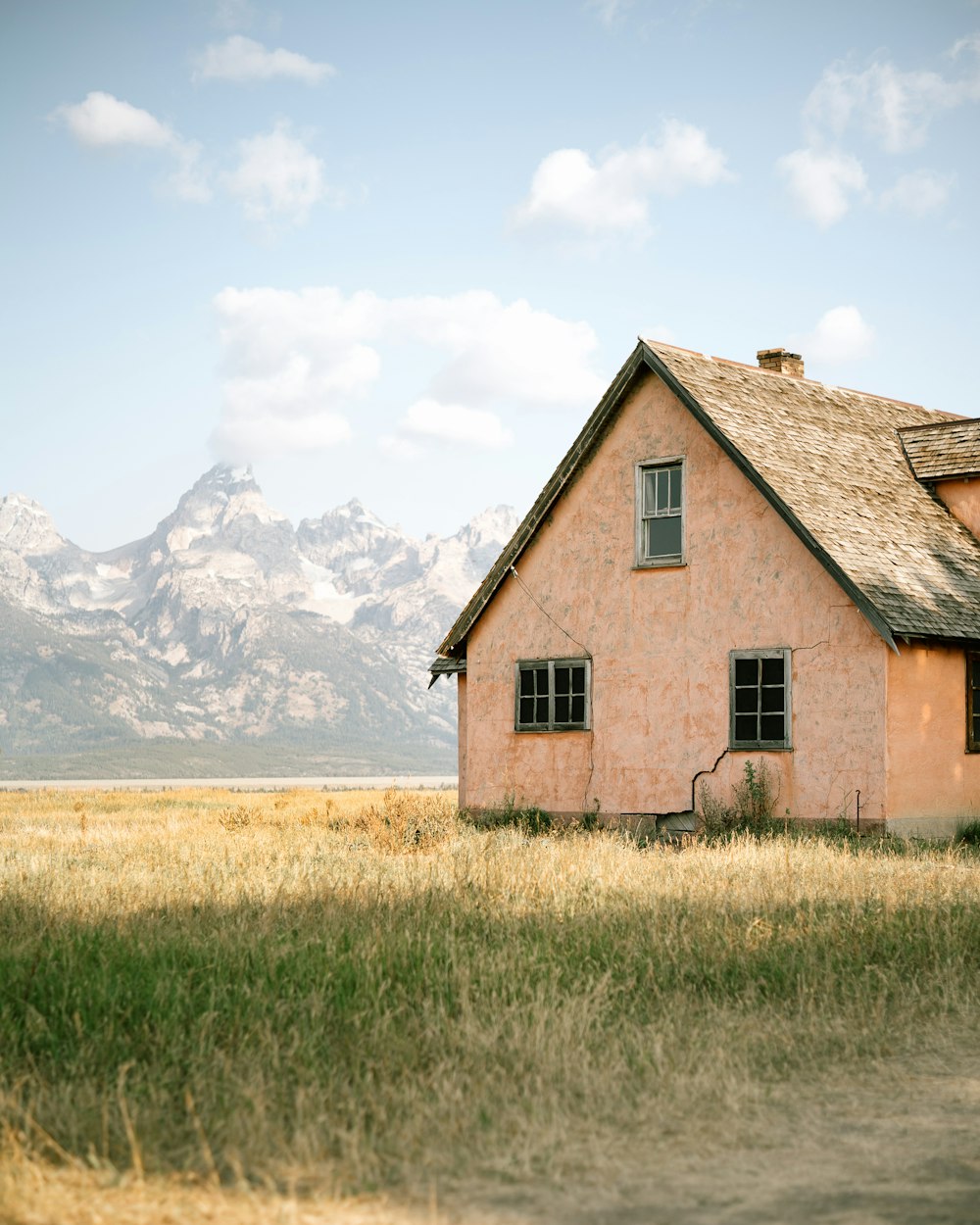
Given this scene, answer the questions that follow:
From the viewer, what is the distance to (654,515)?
909 inches

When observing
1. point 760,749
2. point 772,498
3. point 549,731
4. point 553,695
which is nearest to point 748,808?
point 760,749

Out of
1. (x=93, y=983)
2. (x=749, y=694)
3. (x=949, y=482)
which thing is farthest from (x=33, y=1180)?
(x=949, y=482)

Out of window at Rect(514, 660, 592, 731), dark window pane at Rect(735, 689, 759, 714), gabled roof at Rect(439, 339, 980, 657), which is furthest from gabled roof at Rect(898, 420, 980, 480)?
window at Rect(514, 660, 592, 731)

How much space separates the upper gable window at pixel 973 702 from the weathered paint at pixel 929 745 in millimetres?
92

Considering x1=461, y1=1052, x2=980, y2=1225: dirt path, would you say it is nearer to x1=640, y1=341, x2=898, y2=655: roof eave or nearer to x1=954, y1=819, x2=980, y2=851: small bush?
x1=640, y1=341, x2=898, y2=655: roof eave

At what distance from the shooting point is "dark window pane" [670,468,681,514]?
900 inches

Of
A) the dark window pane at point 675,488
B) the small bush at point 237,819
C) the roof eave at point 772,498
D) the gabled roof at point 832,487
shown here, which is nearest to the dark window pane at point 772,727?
the roof eave at point 772,498

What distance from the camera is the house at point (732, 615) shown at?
20.5m

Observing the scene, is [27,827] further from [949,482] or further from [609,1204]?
[609,1204]

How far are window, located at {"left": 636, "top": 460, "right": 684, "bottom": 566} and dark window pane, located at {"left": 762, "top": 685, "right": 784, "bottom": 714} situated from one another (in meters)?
2.50

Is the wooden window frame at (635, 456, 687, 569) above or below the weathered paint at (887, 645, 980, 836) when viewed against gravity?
above

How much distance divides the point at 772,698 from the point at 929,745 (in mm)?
A: 2227

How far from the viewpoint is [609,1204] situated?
19.2ft

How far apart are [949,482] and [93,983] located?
19.1 metres
